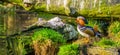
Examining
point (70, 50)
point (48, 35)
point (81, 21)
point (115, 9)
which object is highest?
point (115, 9)

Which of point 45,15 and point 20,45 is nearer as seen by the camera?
point 20,45

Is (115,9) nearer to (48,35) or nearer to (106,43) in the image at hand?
(106,43)

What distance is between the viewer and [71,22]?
8883mm

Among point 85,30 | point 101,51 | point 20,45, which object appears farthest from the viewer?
point 20,45

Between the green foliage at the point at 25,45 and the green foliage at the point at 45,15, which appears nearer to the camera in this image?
the green foliage at the point at 25,45

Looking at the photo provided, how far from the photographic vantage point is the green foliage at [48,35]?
26.6ft

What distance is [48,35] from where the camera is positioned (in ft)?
26.8

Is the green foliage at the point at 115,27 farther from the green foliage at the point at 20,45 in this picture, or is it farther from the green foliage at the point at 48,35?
the green foliage at the point at 20,45

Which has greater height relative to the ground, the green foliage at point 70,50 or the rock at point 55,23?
the rock at point 55,23

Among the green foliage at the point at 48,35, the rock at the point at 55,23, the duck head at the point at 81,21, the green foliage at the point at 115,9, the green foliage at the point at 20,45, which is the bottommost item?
the green foliage at the point at 20,45

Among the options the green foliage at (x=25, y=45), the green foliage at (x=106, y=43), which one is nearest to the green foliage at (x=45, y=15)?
the green foliage at (x=25, y=45)

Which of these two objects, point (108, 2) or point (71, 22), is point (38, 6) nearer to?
point (71, 22)

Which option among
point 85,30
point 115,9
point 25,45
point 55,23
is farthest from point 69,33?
point 115,9

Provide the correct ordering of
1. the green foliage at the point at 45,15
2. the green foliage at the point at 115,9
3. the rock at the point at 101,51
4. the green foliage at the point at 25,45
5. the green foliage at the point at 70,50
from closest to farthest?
the rock at the point at 101,51
the green foliage at the point at 70,50
the green foliage at the point at 25,45
the green foliage at the point at 115,9
the green foliage at the point at 45,15
